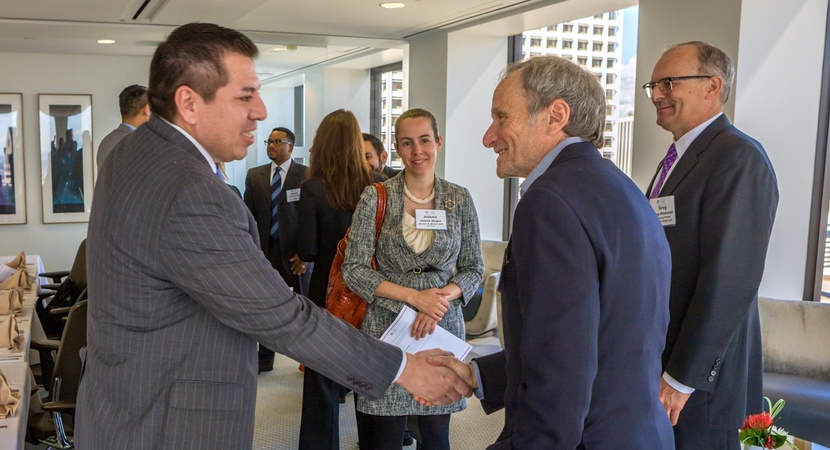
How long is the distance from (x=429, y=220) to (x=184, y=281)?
52.8 inches

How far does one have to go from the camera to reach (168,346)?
138 centimetres

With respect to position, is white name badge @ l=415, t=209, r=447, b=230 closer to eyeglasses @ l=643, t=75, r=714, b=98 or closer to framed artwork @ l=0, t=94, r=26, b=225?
eyeglasses @ l=643, t=75, r=714, b=98

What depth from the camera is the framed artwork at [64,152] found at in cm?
832

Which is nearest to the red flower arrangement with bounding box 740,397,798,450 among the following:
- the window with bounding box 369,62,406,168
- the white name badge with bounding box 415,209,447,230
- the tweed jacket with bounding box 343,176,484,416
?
the tweed jacket with bounding box 343,176,484,416

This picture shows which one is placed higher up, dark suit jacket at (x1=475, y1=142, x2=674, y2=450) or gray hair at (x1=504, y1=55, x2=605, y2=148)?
gray hair at (x1=504, y1=55, x2=605, y2=148)

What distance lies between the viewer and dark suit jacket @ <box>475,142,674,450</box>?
3.86ft

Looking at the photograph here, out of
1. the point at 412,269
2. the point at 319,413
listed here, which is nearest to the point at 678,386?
the point at 412,269

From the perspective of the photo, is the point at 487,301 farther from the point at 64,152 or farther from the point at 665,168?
the point at 64,152

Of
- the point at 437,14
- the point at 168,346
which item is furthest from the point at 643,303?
the point at 437,14

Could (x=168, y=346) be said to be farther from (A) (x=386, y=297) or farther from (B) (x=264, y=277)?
(A) (x=386, y=297)

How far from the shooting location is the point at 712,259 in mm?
1827

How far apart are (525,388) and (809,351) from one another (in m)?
3.07

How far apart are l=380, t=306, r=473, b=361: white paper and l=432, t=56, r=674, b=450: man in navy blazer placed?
3.86 feet

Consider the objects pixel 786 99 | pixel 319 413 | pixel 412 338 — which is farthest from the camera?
pixel 786 99
